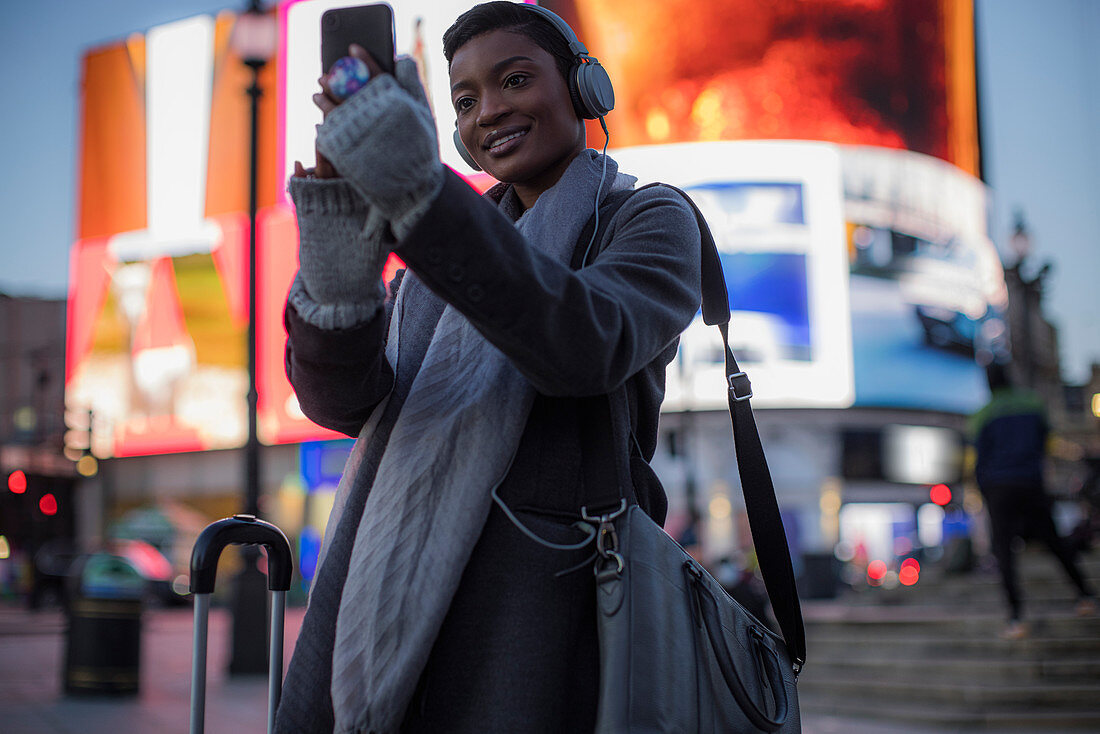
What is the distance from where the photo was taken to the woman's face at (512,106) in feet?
5.09

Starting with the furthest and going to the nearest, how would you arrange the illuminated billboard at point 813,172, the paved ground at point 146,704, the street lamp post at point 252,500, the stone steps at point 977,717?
the illuminated billboard at point 813,172 < the street lamp post at point 252,500 < the paved ground at point 146,704 < the stone steps at point 977,717


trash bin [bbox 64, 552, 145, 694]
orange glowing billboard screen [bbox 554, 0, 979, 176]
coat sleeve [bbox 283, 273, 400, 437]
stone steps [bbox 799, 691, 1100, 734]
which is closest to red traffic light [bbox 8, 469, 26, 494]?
orange glowing billboard screen [bbox 554, 0, 979, 176]

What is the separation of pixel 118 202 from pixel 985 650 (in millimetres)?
46809

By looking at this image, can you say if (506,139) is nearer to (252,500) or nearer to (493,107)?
(493,107)

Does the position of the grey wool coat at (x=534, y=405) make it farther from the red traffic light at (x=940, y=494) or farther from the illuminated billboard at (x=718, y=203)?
the red traffic light at (x=940, y=494)

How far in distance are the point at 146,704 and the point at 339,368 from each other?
8.12 meters

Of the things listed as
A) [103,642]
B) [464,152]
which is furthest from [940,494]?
[464,152]

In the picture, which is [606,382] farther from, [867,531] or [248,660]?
[867,531]

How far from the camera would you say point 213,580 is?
1721 millimetres

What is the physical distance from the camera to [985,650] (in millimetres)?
7980

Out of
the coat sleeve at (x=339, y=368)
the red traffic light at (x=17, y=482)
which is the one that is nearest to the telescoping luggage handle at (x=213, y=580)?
the coat sleeve at (x=339, y=368)

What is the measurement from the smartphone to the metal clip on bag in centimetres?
46

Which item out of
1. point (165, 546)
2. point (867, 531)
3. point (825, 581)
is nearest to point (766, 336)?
point (867, 531)

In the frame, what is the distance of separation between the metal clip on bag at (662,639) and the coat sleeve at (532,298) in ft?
0.51
